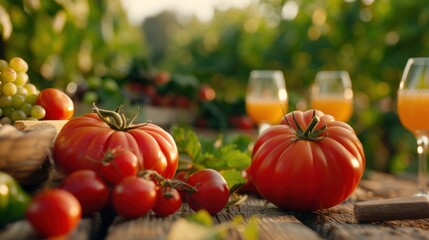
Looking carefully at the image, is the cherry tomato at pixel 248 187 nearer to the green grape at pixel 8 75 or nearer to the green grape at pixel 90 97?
the green grape at pixel 8 75

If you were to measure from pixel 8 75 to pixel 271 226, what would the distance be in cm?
97

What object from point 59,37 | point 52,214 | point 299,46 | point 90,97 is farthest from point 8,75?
point 299,46

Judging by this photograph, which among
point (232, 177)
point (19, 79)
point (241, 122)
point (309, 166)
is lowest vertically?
point (241, 122)

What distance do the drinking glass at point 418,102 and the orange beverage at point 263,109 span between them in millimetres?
1414

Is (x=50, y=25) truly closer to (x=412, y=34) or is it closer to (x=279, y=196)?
(x=412, y=34)

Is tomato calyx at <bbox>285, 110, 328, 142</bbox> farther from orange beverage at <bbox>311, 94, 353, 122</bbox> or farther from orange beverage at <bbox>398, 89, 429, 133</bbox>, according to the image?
orange beverage at <bbox>311, 94, 353, 122</bbox>

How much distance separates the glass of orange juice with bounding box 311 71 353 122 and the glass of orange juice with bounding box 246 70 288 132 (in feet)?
1.07

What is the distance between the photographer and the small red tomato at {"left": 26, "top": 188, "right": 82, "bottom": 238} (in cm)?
128

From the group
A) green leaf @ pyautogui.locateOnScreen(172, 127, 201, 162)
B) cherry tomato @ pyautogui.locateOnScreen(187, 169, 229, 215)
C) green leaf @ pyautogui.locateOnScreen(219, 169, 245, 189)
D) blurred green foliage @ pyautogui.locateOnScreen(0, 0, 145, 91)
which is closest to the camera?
cherry tomato @ pyautogui.locateOnScreen(187, 169, 229, 215)

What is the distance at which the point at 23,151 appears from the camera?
1508mm

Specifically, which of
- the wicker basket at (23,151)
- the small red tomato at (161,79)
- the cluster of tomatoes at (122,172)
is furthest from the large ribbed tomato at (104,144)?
the small red tomato at (161,79)

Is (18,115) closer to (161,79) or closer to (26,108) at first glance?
(26,108)

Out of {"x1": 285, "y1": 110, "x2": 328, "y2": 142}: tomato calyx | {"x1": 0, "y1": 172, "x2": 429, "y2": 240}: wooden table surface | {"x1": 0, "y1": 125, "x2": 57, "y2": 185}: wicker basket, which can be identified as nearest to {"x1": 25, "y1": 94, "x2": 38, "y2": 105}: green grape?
{"x1": 0, "y1": 125, "x2": 57, "y2": 185}: wicker basket

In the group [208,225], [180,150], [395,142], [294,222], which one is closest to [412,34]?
[395,142]
